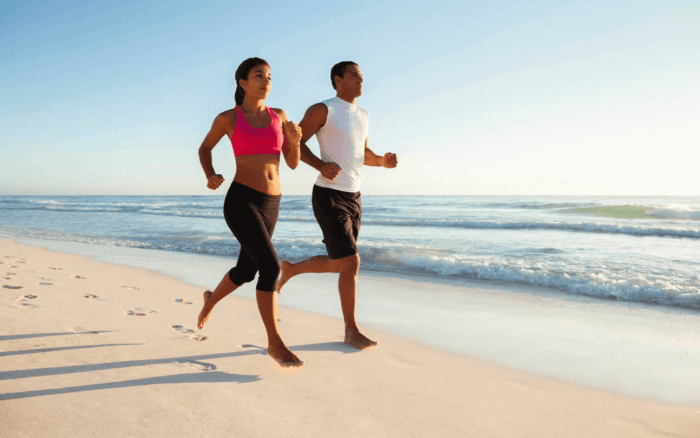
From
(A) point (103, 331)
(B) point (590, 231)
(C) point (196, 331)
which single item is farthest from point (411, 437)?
(B) point (590, 231)

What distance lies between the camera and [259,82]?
297 cm

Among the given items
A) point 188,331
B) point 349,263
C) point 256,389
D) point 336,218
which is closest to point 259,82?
point 336,218

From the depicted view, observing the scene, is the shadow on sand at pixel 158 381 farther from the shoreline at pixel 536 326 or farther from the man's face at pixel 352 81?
the man's face at pixel 352 81

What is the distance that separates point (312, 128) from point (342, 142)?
233 mm

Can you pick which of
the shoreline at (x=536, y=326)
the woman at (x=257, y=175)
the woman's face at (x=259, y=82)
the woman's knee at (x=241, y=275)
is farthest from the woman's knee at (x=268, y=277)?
the shoreline at (x=536, y=326)

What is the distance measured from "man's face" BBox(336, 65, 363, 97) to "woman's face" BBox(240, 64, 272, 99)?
0.68 meters

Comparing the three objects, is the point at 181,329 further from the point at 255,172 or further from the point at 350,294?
the point at 255,172

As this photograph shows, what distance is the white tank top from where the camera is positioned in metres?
3.40

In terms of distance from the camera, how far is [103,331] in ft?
11.4

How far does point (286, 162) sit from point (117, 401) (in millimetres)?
1696

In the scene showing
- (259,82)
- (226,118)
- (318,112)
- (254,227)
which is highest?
(259,82)

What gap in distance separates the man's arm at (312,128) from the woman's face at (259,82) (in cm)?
43

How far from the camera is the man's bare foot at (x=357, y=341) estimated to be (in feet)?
11.1

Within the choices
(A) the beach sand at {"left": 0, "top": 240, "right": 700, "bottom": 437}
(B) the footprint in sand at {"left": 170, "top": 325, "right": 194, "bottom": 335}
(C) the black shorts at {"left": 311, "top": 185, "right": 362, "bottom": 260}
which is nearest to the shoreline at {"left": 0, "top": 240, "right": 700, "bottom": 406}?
(A) the beach sand at {"left": 0, "top": 240, "right": 700, "bottom": 437}
